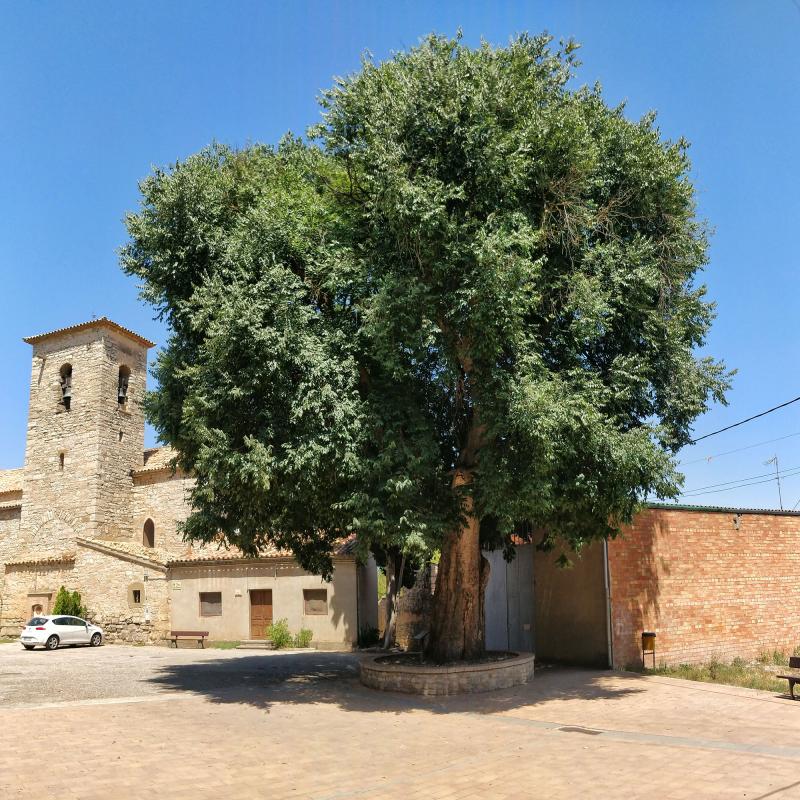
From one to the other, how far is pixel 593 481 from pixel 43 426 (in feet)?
108

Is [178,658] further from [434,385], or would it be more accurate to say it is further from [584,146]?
[584,146]

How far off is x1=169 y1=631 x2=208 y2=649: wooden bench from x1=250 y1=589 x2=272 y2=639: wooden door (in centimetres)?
188

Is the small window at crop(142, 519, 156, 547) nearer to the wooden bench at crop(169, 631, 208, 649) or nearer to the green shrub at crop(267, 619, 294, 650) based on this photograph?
the wooden bench at crop(169, 631, 208, 649)

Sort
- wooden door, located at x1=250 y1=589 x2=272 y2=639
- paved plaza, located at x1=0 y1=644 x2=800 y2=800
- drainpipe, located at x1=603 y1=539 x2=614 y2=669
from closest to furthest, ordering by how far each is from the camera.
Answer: paved plaza, located at x1=0 y1=644 x2=800 y2=800 < drainpipe, located at x1=603 y1=539 x2=614 y2=669 < wooden door, located at x1=250 y1=589 x2=272 y2=639

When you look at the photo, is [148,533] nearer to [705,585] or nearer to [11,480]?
[11,480]

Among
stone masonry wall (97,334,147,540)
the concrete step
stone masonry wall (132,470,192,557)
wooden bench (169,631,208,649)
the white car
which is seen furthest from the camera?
stone masonry wall (132,470,192,557)

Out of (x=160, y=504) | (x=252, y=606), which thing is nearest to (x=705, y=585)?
(x=252, y=606)

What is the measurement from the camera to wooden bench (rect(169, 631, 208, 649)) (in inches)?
1061

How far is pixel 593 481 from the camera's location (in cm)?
1230

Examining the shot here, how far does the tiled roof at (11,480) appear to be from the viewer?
127 ft

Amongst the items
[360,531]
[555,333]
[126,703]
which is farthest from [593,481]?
[126,703]

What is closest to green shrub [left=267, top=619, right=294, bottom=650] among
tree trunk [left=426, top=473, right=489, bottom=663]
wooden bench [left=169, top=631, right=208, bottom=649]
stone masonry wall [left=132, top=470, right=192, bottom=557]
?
wooden bench [left=169, top=631, right=208, bottom=649]

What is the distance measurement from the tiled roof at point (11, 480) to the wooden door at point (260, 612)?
61.5 ft

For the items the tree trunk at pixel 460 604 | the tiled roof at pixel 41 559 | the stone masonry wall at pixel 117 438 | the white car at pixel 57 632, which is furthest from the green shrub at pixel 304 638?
the stone masonry wall at pixel 117 438
